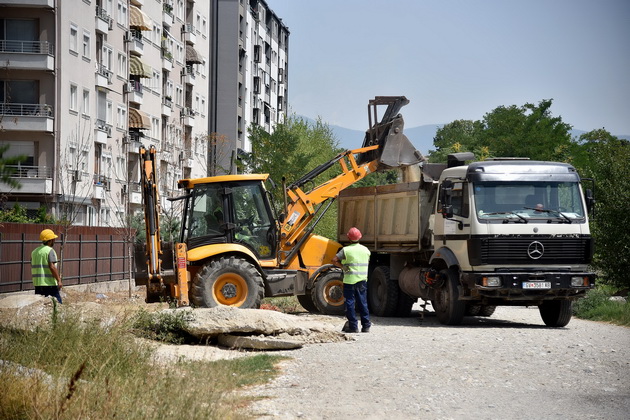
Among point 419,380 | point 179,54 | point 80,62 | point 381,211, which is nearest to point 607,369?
point 419,380

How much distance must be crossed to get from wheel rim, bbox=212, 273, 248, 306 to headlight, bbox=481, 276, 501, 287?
15.1 feet

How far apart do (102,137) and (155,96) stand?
474 inches

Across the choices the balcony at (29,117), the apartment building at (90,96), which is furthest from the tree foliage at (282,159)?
the balcony at (29,117)

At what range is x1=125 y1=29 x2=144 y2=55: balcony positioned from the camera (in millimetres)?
56900

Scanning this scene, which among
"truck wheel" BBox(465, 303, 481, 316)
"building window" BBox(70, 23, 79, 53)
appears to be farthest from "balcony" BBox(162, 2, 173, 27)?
"truck wheel" BBox(465, 303, 481, 316)

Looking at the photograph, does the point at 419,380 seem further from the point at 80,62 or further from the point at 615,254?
the point at 80,62

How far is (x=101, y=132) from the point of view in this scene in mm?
51812

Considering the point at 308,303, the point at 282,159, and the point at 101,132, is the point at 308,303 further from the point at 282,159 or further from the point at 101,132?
the point at 101,132

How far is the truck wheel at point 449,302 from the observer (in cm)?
2052

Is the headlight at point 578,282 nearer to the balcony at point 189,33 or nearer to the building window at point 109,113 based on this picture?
the building window at point 109,113

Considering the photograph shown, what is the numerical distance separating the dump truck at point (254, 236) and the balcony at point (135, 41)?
34232mm

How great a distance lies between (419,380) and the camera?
12305mm

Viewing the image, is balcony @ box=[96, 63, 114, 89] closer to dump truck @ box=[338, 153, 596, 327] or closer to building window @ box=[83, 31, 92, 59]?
building window @ box=[83, 31, 92, 59]

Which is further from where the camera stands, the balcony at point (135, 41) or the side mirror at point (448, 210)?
the balcony at point (135, 41)
